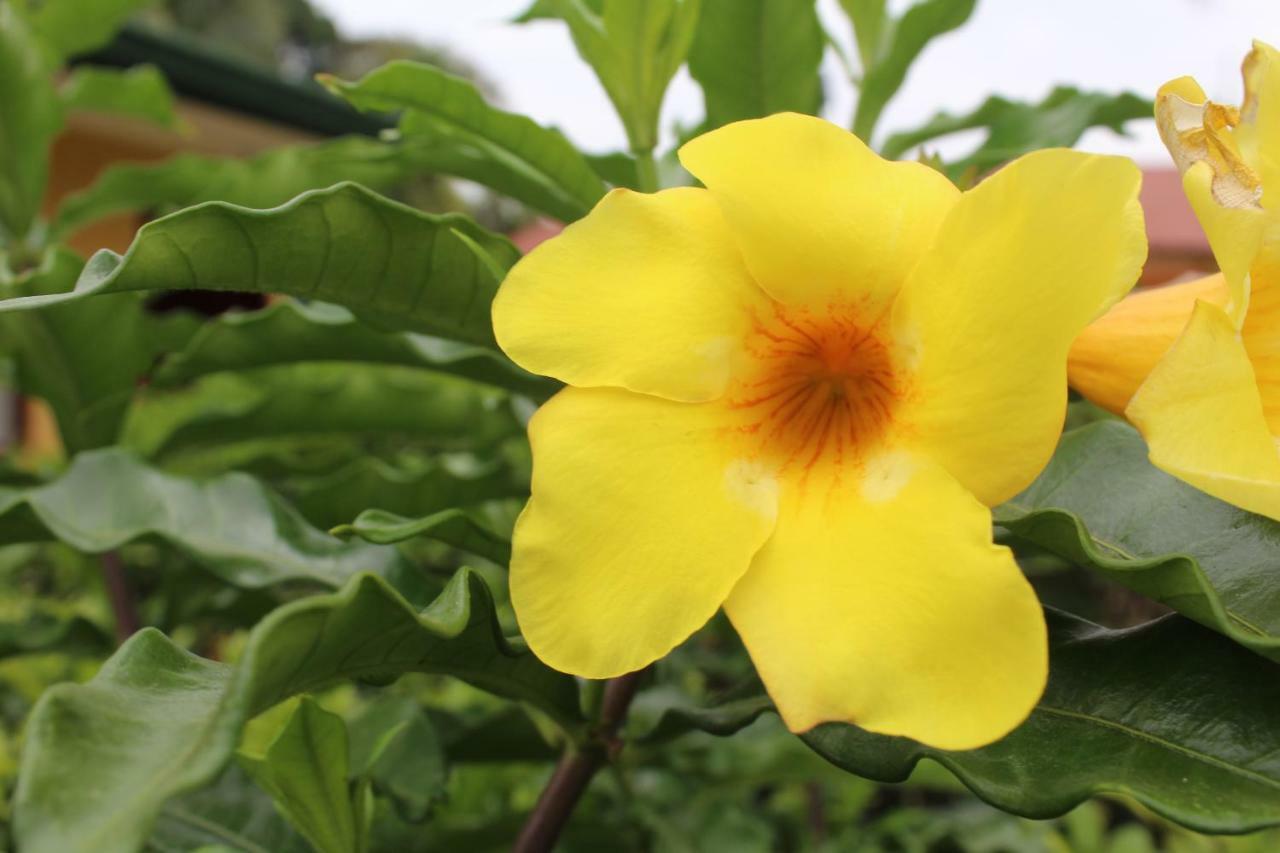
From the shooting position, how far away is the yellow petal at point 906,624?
1.52 ft

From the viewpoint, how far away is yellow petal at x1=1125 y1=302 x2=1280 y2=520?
1.60 feet

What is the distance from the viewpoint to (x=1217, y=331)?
0.51m

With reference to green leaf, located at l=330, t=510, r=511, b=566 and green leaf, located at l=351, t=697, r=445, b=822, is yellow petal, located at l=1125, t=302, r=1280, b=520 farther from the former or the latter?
green leaf, located at l=351, t=697, r=445, b=822

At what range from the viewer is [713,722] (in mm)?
758

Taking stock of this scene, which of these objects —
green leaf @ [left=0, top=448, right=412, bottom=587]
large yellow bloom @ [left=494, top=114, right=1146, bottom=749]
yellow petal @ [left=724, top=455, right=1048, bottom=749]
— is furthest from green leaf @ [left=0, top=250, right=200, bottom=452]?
yellow petal @ [left=724, top=455, right=1048, bottom=749]

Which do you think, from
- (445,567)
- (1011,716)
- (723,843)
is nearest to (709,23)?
(1011,716)

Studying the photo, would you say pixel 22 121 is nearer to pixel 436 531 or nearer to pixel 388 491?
pixel 388 491

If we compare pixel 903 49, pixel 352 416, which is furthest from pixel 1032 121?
pixel 352 416

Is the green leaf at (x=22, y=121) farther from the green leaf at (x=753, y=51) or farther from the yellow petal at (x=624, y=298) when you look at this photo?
the yellow petal at (x=624, y=298)

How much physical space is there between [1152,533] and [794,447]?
221 millimetres

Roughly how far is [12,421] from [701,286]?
6.62 meters

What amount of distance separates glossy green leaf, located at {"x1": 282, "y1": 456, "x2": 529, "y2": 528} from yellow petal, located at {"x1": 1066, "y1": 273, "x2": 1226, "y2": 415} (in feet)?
2.10

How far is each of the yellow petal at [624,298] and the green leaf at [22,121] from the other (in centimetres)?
120

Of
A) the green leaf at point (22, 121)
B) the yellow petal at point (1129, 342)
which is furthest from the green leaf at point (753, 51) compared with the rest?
the green leaf at point (22, 121)
